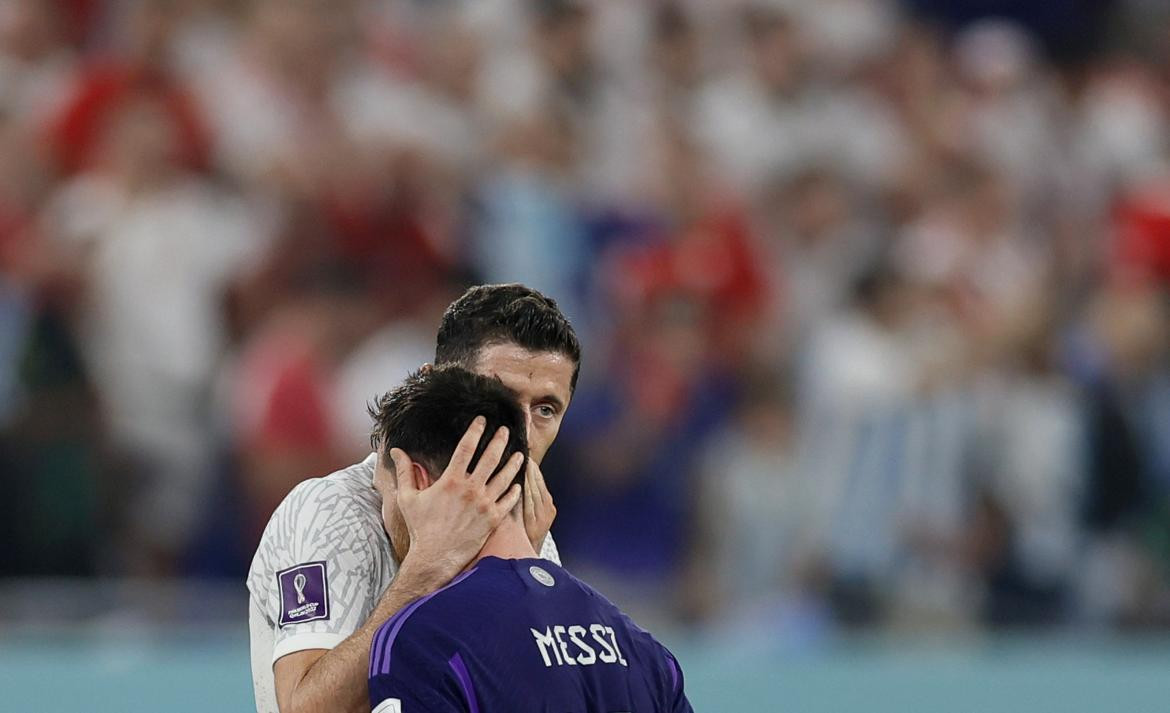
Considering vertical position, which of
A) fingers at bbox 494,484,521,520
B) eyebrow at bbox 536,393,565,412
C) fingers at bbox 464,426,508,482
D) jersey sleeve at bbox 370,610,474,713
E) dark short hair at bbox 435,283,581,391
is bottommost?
jersey sleeve at bbox 370,610,474,713

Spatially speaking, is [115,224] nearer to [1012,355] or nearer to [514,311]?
[1012,355]

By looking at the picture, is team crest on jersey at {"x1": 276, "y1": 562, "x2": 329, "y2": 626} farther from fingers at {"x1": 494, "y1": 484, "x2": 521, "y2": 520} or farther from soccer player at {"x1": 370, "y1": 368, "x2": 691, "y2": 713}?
fingers at {"x1": 494, "y1": 484, "x2": 521, "y2": 520}

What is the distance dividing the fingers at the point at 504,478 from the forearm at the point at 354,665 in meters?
0.15

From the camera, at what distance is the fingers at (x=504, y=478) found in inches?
Answer: 109

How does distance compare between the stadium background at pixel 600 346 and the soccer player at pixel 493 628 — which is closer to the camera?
the soccer player at pixel 493 628

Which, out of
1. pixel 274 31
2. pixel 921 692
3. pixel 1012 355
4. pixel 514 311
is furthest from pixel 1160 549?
pixel 514 311

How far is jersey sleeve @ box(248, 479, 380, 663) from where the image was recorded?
284cm

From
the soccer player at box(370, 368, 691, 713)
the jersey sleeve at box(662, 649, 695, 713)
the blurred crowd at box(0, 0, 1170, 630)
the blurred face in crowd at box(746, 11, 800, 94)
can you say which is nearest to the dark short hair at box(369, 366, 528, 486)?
the soccer player at box(370, 368, 691, 713)

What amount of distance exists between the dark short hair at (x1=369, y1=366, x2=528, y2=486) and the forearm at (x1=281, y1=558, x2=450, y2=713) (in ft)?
0.53

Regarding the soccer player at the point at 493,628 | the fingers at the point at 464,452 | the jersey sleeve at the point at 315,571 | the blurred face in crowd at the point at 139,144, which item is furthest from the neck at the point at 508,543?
the blurred face in crowd at the point at 139,144

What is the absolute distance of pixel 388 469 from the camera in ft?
9.41

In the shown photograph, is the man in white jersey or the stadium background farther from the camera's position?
the stadium background

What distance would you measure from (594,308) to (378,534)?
506 centimetres

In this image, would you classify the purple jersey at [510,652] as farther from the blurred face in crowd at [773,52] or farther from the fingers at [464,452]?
the blurred face in crowd at [773,52]
